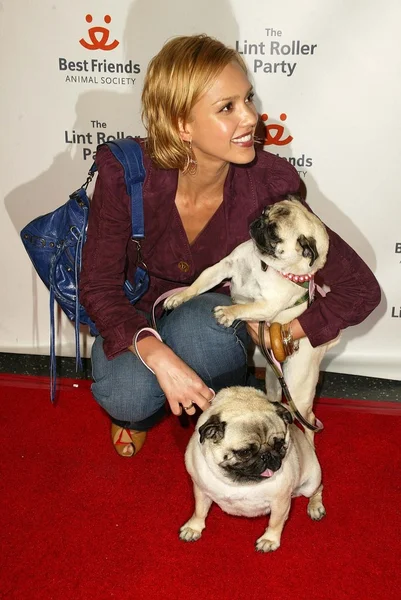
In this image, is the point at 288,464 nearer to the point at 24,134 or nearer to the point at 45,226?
the point at 45,226

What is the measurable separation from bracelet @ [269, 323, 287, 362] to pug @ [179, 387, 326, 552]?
0.63 ft

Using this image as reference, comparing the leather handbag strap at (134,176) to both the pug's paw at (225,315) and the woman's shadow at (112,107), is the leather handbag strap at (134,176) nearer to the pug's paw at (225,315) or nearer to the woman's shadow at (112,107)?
the pug's paw at (225,315)

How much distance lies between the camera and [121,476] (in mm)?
1816

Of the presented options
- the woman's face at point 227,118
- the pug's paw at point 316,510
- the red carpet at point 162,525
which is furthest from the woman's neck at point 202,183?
the pug's paw at point 316,510

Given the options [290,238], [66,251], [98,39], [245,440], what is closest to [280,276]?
[290,238]

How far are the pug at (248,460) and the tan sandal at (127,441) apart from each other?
1.19ft

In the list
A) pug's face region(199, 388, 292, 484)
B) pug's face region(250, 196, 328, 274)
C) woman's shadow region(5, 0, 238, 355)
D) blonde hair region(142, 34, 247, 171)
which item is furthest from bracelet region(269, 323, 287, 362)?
woman's shadow region(5, 0, 238, 355)

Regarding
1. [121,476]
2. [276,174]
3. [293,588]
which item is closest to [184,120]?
[276,174]

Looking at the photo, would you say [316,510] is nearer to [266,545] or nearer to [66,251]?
[266,545]

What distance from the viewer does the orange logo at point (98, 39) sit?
6.77ft

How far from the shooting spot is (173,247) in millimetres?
1734

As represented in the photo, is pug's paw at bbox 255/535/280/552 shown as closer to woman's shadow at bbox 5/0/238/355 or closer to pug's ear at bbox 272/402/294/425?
pug's ear at bbox 272/402/294/425

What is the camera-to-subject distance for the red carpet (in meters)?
1.47

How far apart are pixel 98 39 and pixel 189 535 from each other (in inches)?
59.6
